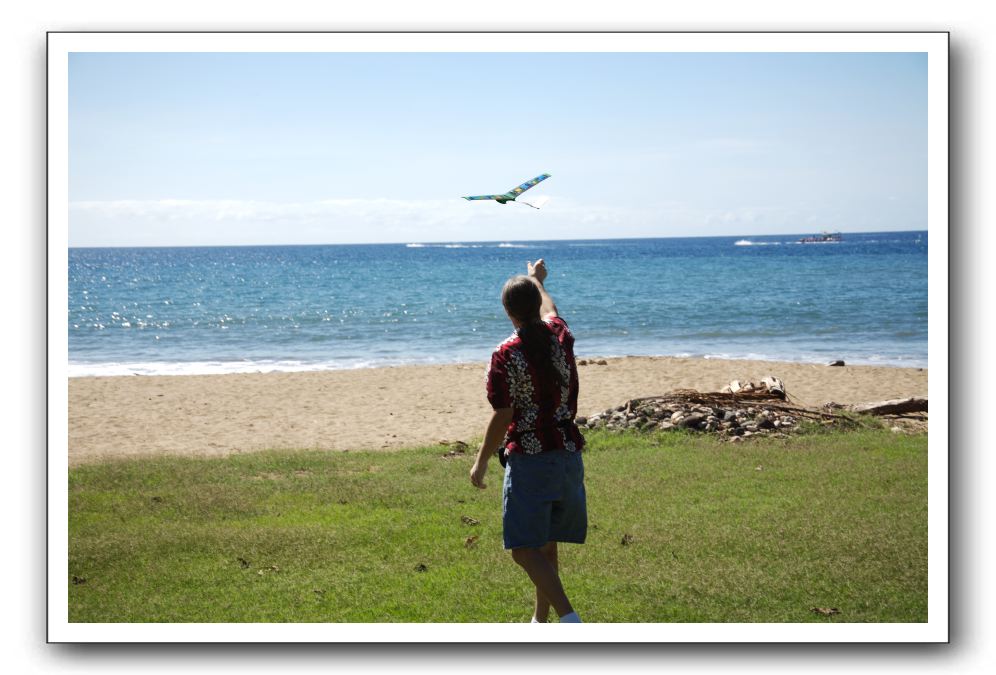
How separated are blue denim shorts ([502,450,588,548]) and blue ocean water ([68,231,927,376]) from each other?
340cm

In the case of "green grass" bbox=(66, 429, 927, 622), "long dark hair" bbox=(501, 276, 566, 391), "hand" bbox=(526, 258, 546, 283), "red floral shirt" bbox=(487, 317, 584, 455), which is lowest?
"green grass" bbox=(66, 429, 927, 622)

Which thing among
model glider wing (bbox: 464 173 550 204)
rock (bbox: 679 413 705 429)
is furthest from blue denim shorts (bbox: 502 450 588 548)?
rock (bbox: 679 413 705 429)

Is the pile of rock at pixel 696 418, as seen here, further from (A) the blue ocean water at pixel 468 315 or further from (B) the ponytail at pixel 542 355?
(B) the ponytail at pixel 542 355

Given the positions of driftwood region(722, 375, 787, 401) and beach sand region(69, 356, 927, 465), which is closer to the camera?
beach sand region(69, 356, 927, 465)

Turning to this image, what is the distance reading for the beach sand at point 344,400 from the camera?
11445mm

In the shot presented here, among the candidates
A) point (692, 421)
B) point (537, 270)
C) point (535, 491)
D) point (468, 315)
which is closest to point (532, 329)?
point (537, 270)

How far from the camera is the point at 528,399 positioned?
169 inches

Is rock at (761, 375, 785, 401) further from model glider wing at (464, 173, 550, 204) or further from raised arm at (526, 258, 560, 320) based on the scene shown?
raised arm at (526, 258, 560, 320)

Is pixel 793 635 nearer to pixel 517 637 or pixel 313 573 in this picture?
pixel 517 637

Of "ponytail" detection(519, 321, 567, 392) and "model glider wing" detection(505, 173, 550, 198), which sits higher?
"model glider wing" detection(505, 173, 550, 198)

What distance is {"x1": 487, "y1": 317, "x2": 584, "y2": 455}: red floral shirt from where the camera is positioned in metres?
4.29
